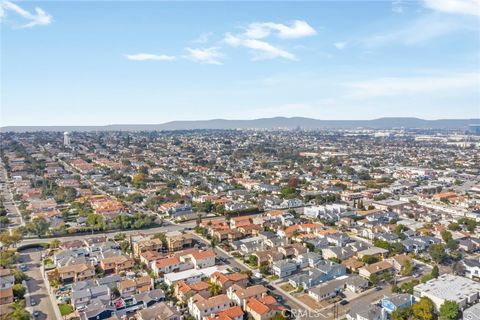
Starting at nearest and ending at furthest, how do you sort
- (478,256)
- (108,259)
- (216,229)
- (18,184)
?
(108,259)
(478,256)
(216,229)
(18,184)

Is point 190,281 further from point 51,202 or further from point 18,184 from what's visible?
point 18,184

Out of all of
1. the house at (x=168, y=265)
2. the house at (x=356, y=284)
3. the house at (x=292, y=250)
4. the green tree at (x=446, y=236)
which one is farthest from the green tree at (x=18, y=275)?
→ the green tree at (x=446, y=236)

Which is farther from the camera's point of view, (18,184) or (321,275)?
(18,184)

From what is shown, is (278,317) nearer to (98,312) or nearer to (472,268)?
(98,312)

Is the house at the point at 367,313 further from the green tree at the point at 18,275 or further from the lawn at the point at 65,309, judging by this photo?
the green tree at the point at 18,275

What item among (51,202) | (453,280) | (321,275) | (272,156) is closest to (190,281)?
(321,275)

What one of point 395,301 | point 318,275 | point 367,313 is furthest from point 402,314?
point 318,275
